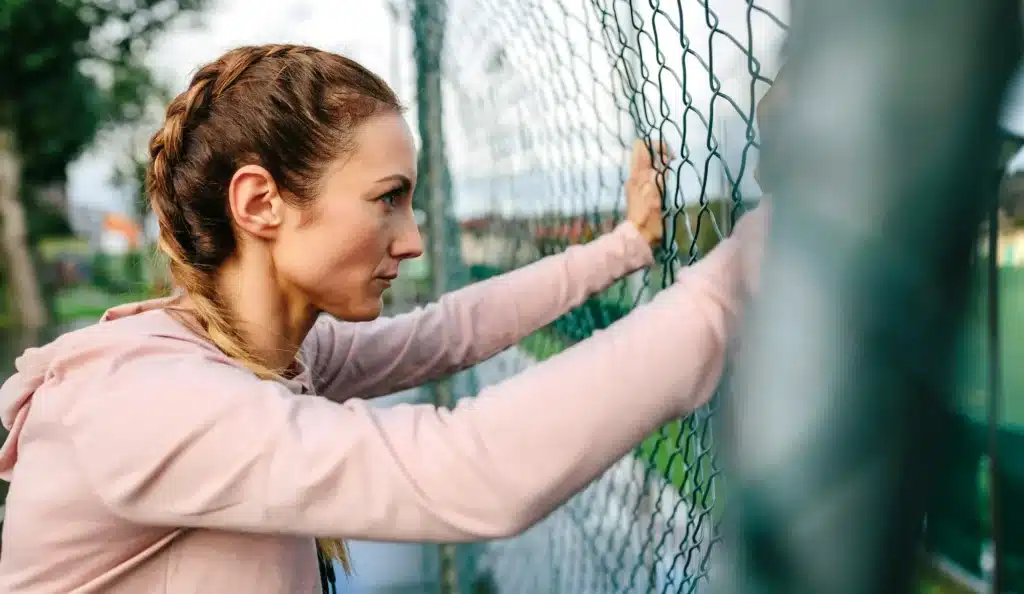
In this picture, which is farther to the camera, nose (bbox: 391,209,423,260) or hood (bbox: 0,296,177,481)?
nose (bbox: 391,209,423,260)

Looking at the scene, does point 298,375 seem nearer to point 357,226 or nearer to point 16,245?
point 357,226

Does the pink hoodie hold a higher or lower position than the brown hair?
lower

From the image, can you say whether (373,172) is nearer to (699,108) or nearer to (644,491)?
(699,108)

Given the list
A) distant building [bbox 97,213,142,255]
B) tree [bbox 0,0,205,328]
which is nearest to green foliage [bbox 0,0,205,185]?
tree [bbox 0,0,205,328]

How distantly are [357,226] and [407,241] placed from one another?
77mm

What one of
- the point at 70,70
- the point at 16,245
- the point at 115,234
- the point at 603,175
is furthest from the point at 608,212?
the point at 115,234

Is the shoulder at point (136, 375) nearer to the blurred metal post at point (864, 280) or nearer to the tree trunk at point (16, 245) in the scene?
the blurred metal post at point (864, 280)

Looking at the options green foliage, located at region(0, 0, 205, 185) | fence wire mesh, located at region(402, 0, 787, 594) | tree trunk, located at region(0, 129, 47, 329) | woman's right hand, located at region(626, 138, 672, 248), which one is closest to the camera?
fence wire mesh, located at region(402, 0, 787, 594)

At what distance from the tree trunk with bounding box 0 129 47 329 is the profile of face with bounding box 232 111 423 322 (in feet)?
45.6

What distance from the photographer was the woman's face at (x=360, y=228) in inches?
42.9

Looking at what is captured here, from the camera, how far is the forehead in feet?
3.59

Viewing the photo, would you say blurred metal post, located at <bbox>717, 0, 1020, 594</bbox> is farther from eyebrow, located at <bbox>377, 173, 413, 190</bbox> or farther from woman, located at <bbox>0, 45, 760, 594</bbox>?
eyebrow, located at <bbox>377, 173, 413, 190</bbox>

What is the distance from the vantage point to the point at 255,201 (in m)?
1.13

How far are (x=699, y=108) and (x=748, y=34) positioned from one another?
0.26 meters
